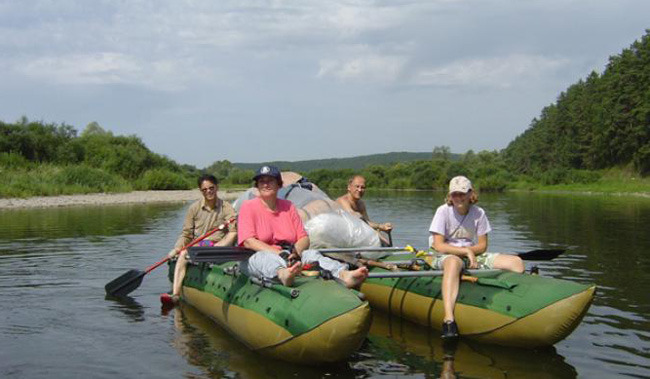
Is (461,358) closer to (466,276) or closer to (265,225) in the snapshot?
(466,276)

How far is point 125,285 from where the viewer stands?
30.6ft

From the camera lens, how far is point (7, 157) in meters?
39.4

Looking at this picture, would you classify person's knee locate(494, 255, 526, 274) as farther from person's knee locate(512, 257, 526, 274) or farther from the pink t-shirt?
the pink t-shirt

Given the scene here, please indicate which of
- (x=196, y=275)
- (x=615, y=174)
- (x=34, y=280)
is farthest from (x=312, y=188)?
(x=615, y=174)

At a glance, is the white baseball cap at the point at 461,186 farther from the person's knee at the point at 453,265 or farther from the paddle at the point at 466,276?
the paddle at the point at 466,276

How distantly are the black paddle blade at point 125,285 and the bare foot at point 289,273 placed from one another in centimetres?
423

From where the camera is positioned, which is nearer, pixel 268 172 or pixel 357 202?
pixel 268 172

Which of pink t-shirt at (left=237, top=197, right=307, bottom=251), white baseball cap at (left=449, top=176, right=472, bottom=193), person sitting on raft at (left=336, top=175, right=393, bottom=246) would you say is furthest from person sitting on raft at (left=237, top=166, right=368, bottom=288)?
person sitting on raft at (left=336, top=175, right=393, bottom=246)

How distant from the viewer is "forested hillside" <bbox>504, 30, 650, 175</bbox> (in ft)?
185

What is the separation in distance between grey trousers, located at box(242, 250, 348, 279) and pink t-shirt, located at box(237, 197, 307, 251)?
→ 0.81 ft

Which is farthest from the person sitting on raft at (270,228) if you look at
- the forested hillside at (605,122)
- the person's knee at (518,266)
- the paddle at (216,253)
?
the forested hillside at (605,122)

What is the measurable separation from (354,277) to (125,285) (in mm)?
4591

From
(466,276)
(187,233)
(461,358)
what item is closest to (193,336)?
(187,233)

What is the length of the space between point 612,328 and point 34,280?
8.73 m
